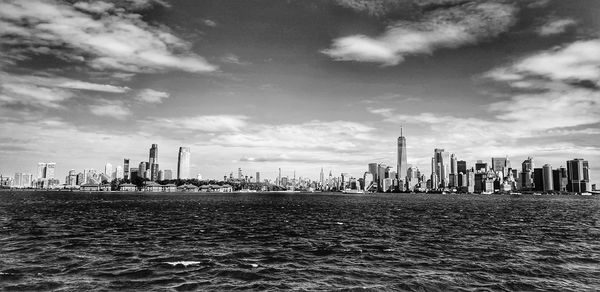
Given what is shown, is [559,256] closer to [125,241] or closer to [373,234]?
[373,234]

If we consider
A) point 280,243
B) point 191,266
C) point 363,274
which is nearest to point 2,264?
point 191,266

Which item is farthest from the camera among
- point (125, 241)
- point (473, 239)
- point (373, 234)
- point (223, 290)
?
point (373, 234)

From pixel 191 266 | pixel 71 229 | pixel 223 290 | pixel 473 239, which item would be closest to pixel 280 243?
pixel 191 266

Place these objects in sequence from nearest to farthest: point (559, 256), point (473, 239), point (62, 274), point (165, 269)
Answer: point (62, 274) → point (165, 269) → point (559, 256) → point (473, 239)

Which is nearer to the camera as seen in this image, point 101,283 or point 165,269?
point 101,283

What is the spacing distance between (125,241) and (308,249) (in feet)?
83.7

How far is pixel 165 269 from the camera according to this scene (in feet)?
121

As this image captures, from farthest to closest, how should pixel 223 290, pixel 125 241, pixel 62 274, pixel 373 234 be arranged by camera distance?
pixel 373 234, pixel 125 241, pixel 62 274, pixel 223 290

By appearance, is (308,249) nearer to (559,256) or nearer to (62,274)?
(62,274)

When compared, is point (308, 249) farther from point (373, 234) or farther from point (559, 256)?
point (559, 256)

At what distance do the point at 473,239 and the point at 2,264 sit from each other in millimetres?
59205

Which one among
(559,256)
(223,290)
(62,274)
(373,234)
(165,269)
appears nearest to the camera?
(223,290)

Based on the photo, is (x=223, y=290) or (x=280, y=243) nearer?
(x=223, y=290)

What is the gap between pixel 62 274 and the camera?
113 feet
